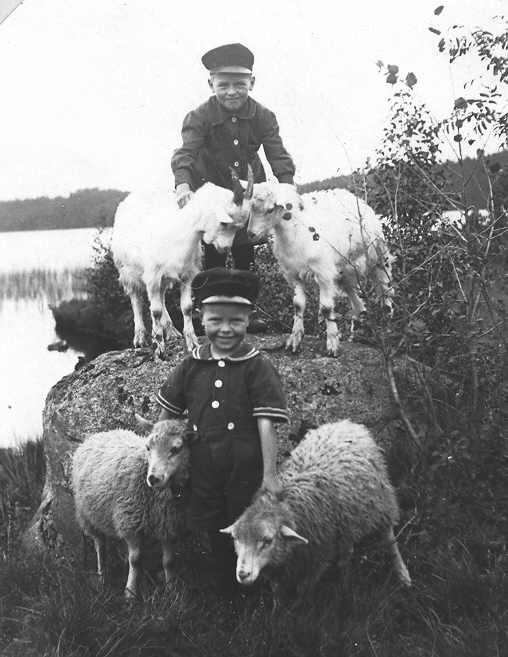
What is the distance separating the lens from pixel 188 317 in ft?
18.5

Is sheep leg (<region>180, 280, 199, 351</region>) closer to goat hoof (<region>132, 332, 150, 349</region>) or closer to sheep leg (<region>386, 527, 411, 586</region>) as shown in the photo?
goat hoof (<region>132, 332, 150, 349</region>)

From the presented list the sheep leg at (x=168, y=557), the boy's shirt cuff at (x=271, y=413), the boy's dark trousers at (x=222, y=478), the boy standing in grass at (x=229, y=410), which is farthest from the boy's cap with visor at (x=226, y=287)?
the sheep leg at (x=168, y=557)

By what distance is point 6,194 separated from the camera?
852 cm

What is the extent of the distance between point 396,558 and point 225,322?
1.94 m

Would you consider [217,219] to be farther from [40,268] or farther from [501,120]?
[40,268]

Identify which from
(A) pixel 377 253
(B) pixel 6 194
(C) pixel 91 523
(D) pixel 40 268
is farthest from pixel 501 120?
(D) pixel 40 268

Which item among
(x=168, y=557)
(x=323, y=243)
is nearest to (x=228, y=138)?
(x=323, y=243)

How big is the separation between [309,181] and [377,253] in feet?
4.22

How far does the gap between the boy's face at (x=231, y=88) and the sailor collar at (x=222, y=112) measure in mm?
39

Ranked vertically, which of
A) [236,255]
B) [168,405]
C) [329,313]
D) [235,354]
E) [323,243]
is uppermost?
[323,243]

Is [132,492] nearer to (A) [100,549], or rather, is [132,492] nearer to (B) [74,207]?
(A) [100,549]

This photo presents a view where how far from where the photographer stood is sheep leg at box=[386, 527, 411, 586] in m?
4.77

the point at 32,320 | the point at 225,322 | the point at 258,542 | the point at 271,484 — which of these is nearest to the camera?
the point at 258,542

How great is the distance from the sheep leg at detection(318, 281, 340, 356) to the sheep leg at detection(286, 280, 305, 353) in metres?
0.14
